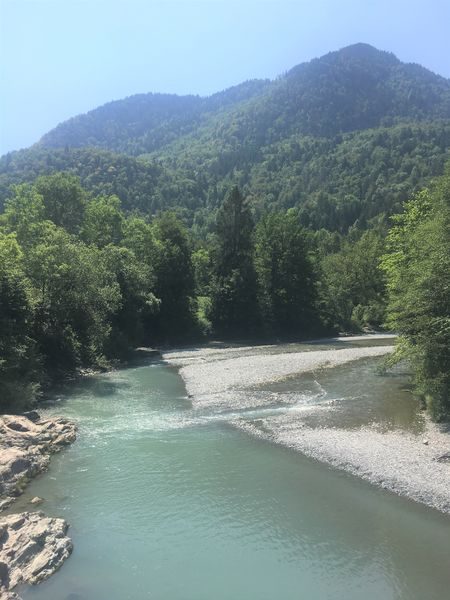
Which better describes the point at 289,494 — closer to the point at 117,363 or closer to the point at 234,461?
the point at 234,461

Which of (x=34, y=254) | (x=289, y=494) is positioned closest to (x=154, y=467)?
(x=289, y=494)

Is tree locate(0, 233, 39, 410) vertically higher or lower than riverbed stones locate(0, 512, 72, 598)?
higher

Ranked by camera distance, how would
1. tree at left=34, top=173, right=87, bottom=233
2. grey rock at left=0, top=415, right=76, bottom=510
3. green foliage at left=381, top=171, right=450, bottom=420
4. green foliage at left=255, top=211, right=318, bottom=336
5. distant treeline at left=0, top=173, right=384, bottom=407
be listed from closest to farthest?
grey rock at left=0, top=415, right=76, bottom=510, green foliage at left=381, top=171, right=450, bottom=420, distant treeline at left=0, top=173, right=384, bottom=407, tree at left=34, top=173, right=87, bottom=233, green foliage at left=255, top=211, right=318, bottom=336

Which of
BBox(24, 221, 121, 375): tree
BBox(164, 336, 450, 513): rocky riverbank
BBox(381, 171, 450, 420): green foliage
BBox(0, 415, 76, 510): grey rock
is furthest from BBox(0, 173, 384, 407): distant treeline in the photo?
BBox(381, 171, 450, 420): green foliage

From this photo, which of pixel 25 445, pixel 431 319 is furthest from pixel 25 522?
pixel 431 319

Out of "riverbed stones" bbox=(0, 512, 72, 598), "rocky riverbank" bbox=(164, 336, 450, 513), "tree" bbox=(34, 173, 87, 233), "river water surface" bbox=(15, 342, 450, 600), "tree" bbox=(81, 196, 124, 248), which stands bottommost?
"rocky riverbank" bbox=(164, 336, 450, 513)

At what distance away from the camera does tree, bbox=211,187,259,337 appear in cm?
6981

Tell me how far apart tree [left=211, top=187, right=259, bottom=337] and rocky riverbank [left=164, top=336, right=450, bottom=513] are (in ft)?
80.7

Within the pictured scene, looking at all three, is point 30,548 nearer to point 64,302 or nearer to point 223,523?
point 223,523

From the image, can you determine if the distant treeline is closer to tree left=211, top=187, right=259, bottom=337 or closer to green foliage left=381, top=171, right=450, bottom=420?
tree left=211, top=187, right=259, bottom=337

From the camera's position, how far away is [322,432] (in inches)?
961

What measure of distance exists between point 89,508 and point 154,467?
3881 mm

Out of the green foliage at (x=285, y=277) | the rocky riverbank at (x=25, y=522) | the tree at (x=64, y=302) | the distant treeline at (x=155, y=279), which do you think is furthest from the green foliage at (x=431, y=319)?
the green foliage at (x=285, y=277)

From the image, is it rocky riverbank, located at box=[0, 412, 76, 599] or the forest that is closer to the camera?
rocky riverbank, located at box=[0, 412, 76, 599]
